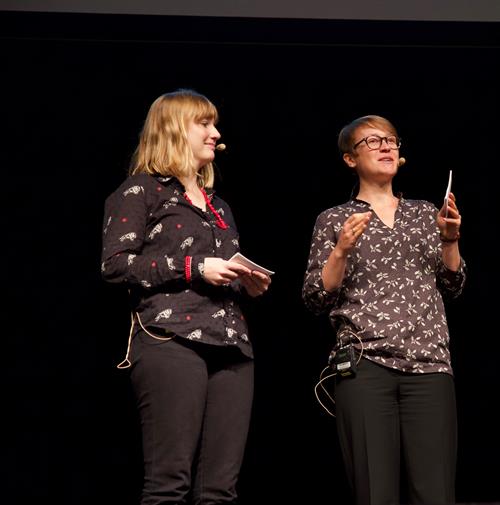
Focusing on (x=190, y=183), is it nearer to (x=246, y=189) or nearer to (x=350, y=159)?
(x=350, y=159)

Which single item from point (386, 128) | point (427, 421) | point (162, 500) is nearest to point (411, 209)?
point (386, 128)

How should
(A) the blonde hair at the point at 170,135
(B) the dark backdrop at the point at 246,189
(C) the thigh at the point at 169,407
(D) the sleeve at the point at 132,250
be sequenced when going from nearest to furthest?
1. (C) the thigh at the point at 169,407
2. (D) the sleeve at the point at 132,250
3. (A) the blonde hair at the point at 170,135
4. (B) the dark backdrop at the point at 246,189

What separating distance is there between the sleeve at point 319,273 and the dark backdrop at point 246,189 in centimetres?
86

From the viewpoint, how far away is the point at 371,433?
95.3 inches

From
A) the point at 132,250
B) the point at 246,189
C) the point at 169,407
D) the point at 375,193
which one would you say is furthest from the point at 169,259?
the point at 246,189

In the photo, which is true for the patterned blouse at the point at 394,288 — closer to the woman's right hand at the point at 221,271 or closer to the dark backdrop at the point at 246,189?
the woman's right hand at the point at 221,271

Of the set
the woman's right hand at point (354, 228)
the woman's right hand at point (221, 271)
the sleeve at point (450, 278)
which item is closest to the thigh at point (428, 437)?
the sleeve at point (450, 278)

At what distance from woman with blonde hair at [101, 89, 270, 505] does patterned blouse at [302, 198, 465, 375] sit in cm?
30

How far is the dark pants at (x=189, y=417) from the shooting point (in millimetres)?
2180

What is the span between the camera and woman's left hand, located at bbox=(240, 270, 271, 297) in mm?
2385

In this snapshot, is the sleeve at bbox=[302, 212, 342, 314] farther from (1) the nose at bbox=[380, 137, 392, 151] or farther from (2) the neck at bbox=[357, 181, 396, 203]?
(1) the nose at bbox=[380, 137, 392, 151]

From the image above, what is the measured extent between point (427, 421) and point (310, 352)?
3.65 ft

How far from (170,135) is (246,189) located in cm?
108

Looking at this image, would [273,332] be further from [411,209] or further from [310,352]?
[411,209]
